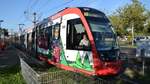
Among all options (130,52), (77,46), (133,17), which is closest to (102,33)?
(77,46)

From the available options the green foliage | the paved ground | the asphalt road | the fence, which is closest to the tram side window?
the fence

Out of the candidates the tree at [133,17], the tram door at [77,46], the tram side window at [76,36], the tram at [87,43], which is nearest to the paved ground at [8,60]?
the tram at [87,43]

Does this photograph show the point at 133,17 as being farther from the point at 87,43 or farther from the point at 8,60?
the point at 87,43

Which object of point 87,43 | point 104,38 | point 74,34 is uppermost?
point 74,34

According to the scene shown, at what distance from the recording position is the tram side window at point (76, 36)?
14.7m

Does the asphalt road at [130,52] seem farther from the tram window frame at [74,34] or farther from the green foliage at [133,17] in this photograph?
the green foliage at [133,17]

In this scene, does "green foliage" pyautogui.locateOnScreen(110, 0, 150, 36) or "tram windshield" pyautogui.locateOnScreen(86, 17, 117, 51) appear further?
"green foliage" pyautogui.locateOnScreen(110, 0, 150, 36)

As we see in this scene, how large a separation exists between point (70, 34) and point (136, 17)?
166 feet

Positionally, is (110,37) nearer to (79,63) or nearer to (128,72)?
(79,63)

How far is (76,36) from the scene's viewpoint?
1560 cm

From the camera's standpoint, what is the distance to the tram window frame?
1523cm

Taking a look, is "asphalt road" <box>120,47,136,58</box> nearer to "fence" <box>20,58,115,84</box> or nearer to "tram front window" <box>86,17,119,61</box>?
"tram front window" <box>86,17,119,61</box>

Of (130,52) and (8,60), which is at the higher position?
(130,52)

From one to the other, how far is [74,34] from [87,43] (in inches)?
54.3
